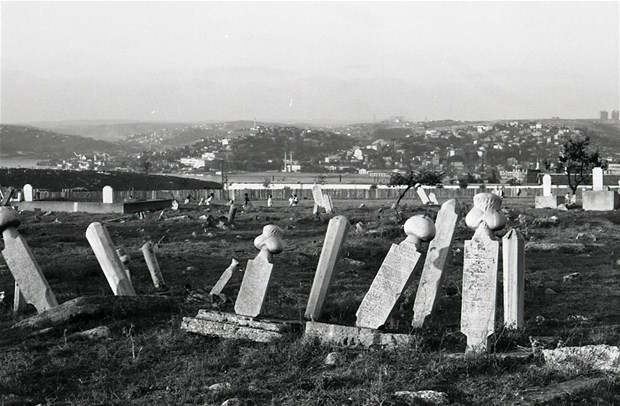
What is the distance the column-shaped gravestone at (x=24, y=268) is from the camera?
33.8ft

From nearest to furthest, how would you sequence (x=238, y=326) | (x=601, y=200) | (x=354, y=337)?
1. (x=354, y=337)
2. (x=238, y=326)
3. (x=601, y=200)

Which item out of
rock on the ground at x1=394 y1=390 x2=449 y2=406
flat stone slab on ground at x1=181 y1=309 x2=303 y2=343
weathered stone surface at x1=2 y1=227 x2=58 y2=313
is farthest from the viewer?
weathered stone surface at x1=2 y1=227 x2=58 y2=313

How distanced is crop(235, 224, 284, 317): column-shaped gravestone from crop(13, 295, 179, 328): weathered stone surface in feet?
3.63

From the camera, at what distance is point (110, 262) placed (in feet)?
35.4

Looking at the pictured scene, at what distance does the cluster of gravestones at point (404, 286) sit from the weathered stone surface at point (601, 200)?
22395mm

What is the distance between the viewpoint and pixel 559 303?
11.0m

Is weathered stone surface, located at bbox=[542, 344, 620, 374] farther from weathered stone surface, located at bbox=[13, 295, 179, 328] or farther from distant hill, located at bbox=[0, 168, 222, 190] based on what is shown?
distant hill, located at bbox=[0, 168, 222, 190]

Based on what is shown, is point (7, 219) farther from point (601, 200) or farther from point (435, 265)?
point (601, 200)

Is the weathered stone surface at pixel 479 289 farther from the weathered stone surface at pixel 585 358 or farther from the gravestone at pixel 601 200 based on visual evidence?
the gravestone at pixel 601 200

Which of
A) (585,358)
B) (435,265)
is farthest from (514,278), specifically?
(585,358)

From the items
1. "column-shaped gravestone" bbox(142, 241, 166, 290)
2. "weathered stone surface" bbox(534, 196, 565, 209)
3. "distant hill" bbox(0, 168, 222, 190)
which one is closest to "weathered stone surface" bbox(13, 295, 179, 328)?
"column-shaped gravestone" bbox(142, 241, 166, 290)

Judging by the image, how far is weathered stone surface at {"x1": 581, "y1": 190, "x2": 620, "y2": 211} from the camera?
29.5 metres

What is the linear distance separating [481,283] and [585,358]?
123 centimetres

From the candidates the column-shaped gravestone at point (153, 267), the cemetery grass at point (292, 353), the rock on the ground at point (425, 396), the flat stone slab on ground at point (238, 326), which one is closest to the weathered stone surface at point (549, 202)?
the cemetery grass at point (292, 353)
